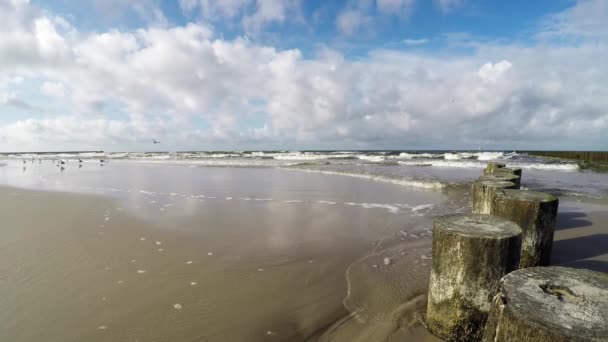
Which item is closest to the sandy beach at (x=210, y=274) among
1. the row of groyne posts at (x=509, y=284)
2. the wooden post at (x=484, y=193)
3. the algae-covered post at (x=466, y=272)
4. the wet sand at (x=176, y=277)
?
the wet sand at (x=176, y=277)

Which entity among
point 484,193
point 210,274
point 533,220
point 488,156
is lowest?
point 210,274

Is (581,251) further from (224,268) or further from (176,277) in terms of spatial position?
(176,277)

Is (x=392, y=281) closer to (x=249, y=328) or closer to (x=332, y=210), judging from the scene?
(x=249, y=328)

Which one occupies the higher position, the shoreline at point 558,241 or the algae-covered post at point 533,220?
the algae-covered post at point 533,220

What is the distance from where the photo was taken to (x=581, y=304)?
6.23 feet

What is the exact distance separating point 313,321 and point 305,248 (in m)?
2.20

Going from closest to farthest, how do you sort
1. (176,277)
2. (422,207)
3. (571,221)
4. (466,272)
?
(466,272)
(176,277)
(571,221)
(422,207)

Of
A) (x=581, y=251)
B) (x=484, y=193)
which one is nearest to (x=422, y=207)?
(x=484, y=193)

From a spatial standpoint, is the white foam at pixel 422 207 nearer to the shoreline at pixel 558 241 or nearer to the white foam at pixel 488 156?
the shoreline at pixel 558 241

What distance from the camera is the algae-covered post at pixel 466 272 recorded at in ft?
9.16

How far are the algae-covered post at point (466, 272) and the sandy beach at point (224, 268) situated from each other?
0.29m

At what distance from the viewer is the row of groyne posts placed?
1761 mm

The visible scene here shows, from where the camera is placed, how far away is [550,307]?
185 centimetres

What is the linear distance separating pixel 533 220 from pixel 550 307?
3.03 m
